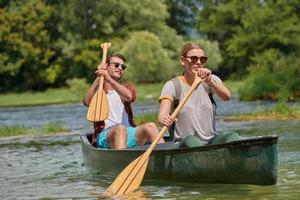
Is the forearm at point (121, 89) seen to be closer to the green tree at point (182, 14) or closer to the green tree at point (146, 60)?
the green tree at point (146, 60)

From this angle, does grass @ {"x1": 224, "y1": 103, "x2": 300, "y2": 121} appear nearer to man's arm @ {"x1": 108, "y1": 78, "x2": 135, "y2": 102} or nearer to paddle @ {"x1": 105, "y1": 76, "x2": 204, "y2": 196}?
man's arm @ {"x1": 108, "y1": 78, "x2": 135, "y2": 102}

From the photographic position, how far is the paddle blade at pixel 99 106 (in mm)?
9115

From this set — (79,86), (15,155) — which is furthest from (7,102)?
(15,155)

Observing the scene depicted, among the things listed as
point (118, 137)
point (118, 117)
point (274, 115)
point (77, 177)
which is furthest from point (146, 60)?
point (118, 137)

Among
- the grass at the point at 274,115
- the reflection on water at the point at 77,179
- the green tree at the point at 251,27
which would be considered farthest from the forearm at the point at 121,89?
the green tree at the point at 251,27

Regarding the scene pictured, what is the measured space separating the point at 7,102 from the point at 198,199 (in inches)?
→ 1470

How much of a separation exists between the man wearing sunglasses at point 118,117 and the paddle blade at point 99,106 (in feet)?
0.30

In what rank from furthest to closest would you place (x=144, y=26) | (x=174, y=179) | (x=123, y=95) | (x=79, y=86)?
(x=144, y=26) < (x=79, y=86) < (x=123, y=95) < (x=174, y=179)

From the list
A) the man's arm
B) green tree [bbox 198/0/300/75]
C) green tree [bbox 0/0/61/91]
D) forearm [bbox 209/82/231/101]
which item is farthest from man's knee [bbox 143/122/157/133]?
green tree [bbox 198/0/300/75]

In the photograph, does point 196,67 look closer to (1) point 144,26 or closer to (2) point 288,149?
(2) point 288,149

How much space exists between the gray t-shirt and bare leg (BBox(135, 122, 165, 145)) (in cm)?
90

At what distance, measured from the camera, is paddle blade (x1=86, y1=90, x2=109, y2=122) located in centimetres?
911

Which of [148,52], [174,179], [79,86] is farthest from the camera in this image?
[79,86]

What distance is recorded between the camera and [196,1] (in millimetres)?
61469
